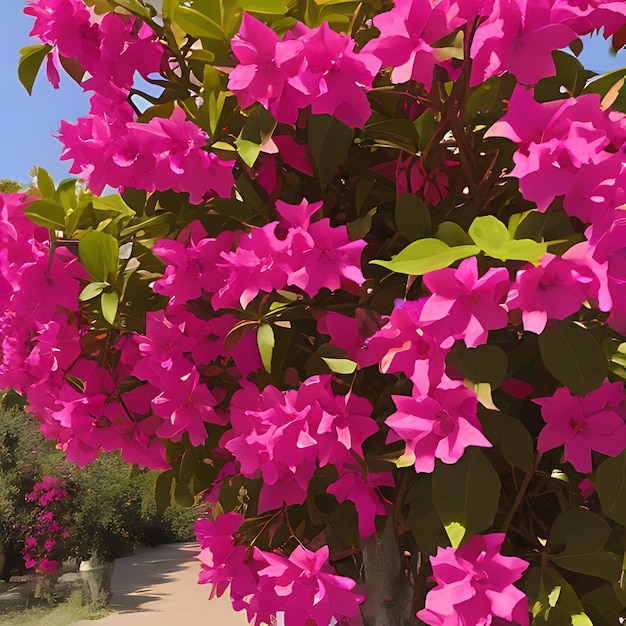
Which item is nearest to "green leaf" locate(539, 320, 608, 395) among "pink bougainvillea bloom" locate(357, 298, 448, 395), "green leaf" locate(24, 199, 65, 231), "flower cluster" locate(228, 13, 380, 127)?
"pink bougainvillea bloom" locate(357, 298, 448, 395)

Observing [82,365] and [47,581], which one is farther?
[47,581]

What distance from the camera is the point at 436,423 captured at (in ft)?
2.38

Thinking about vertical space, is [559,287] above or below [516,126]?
below

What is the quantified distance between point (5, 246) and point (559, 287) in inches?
30.8

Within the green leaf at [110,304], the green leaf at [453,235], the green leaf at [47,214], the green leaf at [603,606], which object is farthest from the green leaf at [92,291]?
the green leaf at [603,606]

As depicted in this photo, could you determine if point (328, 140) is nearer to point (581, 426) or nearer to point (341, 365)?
point (341, 365)

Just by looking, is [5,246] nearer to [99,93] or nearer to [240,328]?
[99,93]

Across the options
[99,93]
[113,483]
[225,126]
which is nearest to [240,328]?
[225,126]

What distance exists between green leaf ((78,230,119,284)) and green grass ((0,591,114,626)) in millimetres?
7385

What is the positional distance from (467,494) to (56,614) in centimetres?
810

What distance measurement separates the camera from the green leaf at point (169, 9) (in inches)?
35.1

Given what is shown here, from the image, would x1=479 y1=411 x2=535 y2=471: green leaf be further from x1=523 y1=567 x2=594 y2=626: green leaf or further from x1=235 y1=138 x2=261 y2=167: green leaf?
x1=235 y1=138 x2=261 y2=167: green leaf

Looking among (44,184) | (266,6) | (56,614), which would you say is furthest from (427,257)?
(56,614)

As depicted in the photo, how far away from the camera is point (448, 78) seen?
81cm
